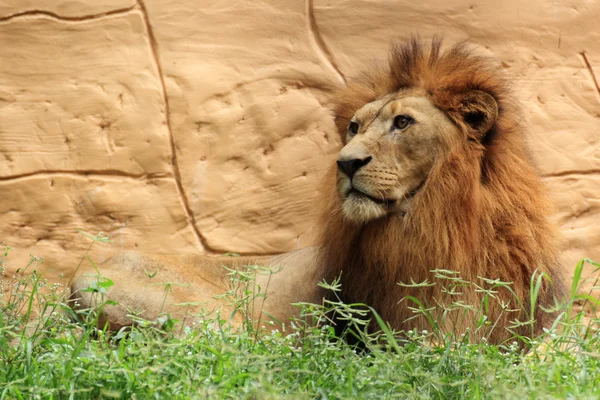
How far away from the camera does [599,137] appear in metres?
5.41

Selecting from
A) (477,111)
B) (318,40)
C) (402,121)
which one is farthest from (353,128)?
(318,40)

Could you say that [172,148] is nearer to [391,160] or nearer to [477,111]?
[391,160]

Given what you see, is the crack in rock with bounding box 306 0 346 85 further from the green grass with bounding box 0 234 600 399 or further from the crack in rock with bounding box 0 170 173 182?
the green grass with bounding box 0 234 600 399

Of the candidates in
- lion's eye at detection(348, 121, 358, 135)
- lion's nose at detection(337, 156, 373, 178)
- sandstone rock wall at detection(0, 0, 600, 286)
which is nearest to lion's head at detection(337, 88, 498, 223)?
lion's nose at detection(337, 156, 373, 178)

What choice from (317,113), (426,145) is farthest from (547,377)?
(317,113)

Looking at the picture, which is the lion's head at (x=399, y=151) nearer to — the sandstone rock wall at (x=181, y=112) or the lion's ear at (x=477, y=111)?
the lion's ear at (x=477, y=111)

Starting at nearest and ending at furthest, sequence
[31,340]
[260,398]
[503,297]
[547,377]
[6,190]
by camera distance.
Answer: [260,398], [547,377], [31,340], [503,297], [6,190]

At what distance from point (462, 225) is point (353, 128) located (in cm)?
67

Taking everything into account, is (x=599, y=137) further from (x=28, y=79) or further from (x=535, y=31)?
(x=28, y=79)

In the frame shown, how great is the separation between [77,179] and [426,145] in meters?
2.22

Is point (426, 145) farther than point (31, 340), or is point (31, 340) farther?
point (426, 145)

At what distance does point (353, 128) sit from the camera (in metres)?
→ 4.14

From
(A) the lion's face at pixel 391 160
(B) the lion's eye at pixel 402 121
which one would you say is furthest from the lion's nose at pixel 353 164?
(B) the lion's eye at pixel 402 121

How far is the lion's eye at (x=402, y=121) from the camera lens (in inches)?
154
